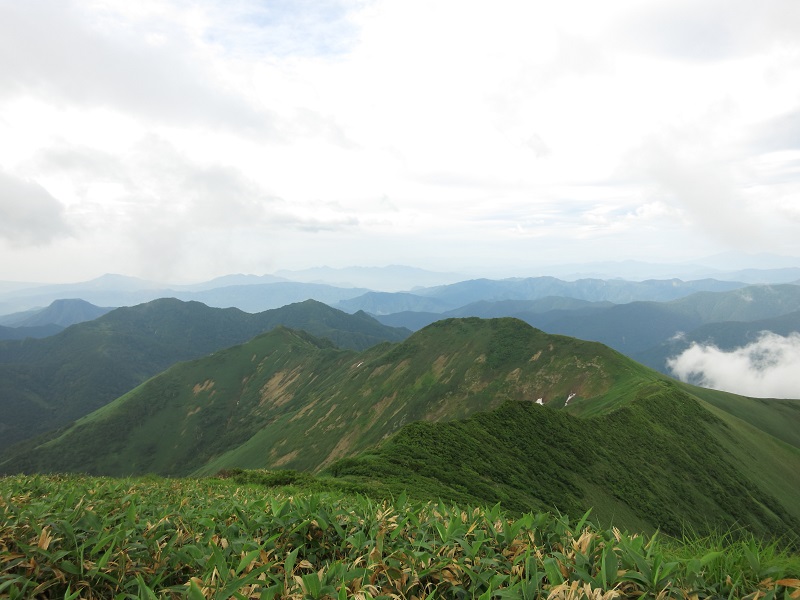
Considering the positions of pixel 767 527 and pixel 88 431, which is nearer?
pixel 767 527

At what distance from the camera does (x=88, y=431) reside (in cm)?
17888

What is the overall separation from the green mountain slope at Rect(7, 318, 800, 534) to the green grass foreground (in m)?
8.78

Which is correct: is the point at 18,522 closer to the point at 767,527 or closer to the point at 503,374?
the point at 767,527

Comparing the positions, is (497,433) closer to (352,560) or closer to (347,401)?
(352,560)

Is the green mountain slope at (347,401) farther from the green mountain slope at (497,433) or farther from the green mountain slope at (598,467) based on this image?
the green mountain slope at (598,467)

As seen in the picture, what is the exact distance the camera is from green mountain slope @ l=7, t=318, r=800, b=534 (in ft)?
118

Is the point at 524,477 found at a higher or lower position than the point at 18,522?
lower

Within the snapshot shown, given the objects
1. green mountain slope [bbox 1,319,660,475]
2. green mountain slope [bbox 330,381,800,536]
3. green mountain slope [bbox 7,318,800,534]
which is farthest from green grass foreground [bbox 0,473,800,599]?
green mountain slope [bbox 1,319,660,475]

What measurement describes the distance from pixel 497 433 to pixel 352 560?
128 ft

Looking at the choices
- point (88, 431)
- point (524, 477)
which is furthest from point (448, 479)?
point (88, 431)

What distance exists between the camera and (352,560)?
4980mm

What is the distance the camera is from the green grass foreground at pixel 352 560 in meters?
4.07

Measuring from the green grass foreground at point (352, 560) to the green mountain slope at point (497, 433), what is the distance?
8.78 metres

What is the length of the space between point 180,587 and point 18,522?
9.82 feet
